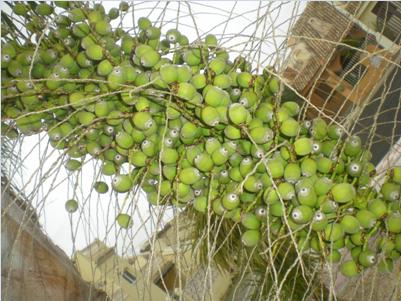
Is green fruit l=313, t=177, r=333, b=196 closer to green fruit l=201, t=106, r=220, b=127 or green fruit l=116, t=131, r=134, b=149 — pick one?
green fruit l=201, t=106, r=220, b=127

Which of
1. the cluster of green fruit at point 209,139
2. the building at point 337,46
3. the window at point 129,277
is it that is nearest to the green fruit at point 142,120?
the cluster of green fruit at point 209,139

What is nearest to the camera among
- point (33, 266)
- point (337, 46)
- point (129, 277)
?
point (33, 266)

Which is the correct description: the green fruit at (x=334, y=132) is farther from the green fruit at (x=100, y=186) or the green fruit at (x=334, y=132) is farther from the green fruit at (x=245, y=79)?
the green fruit at (x=100, y=186)

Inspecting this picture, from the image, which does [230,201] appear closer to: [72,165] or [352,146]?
[352,146]

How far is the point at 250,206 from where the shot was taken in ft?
2.39

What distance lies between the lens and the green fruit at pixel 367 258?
2.31 ft

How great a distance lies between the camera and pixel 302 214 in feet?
2.20

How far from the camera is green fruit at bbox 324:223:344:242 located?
2.23ft

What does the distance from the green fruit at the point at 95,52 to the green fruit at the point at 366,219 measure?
1.62 feet

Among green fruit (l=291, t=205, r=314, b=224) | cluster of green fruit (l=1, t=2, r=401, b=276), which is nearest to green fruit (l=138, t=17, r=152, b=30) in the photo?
cluster of green fruit (l=1, t=2, r=401, b=276)

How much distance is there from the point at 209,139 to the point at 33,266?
682mm

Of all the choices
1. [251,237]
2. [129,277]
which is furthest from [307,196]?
[129,277]

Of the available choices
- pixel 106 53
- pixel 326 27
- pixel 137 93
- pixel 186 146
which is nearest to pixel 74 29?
pixel 106 53

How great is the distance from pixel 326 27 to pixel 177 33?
3.50 feet
